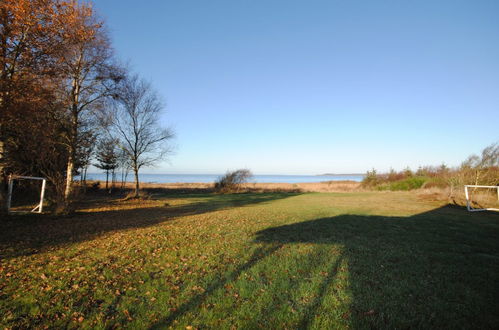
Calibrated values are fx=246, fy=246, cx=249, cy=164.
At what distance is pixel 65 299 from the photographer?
412cm

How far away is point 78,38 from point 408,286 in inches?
592

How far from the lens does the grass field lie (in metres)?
3.66

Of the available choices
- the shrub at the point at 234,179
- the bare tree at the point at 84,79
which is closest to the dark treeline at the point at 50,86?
the bare tree at the point at 84,79

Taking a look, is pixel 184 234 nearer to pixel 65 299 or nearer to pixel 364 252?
pixel 65 299

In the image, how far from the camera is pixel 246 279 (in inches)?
199

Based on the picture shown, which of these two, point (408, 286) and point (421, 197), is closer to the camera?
point (408, 286)

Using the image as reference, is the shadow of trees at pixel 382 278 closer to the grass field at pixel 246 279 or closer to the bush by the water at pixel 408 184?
the grass field at pixel 246 279

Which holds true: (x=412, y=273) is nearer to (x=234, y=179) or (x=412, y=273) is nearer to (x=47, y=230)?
(x=47, y=230)

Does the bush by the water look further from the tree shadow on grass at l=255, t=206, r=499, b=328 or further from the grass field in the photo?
the grass field

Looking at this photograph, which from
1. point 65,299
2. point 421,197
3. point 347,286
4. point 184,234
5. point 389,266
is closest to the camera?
point 65,299

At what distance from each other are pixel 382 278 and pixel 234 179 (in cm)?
3196

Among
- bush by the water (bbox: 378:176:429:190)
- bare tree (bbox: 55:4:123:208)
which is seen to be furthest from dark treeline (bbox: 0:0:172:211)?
bush by the water (bbox: 378:176:429:190)

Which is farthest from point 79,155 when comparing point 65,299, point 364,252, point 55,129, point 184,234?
point 364,252

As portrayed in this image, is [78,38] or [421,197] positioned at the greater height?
[78,38]
